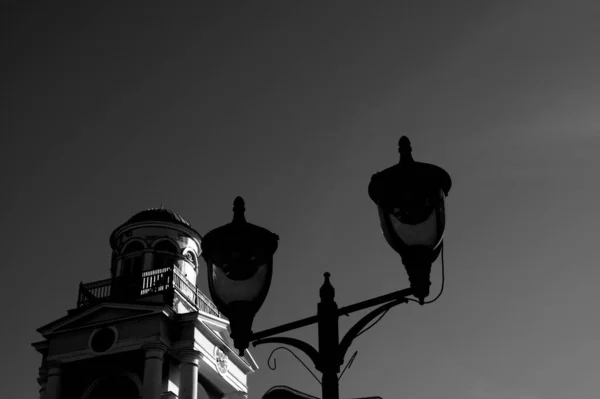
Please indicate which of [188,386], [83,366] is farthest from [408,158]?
[83,366]

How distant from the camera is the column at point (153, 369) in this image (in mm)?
26656

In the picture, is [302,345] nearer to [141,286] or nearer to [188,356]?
[188,356]

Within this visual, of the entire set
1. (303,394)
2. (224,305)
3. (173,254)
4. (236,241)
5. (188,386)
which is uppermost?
(173,254)

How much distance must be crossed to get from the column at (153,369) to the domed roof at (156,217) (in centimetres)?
676

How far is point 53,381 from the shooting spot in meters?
28.3

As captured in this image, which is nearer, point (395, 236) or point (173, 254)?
point (395, 236)

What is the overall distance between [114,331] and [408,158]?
24002 mm

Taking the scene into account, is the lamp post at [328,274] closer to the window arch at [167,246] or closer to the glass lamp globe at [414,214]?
the glass lamp globe at [414,214]

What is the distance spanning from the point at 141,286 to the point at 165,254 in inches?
90.6

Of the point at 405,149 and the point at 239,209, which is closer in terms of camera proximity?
the point at 405,149

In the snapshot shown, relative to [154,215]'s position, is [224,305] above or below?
below

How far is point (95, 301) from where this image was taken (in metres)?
29.3

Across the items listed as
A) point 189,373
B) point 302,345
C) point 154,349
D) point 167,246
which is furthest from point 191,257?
point 302,345

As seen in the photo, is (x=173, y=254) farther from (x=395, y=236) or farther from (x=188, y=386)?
(x=395, y=236)
